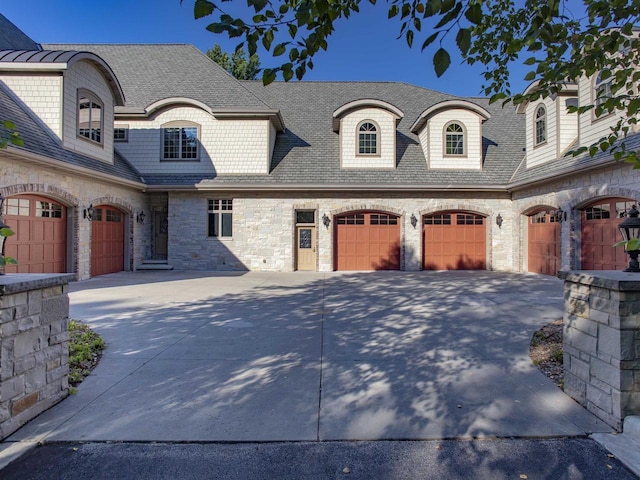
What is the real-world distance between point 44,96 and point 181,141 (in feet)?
15.9

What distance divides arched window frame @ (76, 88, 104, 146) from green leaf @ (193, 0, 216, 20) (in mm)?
11601

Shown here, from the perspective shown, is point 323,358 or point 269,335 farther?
point 269,335

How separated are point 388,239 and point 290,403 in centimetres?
1173

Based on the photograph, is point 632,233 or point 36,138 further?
point 36,138

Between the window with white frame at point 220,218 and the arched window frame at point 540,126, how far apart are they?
39.1 feet

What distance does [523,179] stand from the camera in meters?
12.9

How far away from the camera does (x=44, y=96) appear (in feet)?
34.3

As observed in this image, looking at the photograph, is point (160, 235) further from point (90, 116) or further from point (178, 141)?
point (90, 116)

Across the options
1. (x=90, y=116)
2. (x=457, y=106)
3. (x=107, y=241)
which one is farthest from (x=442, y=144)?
(x=107, y=241)

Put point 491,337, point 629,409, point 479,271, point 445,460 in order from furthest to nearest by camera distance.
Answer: point 479,271, point 491,337, point 629,409, point 445,460

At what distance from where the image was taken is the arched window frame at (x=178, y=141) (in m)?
14.6

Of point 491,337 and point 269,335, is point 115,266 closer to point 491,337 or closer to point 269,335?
point 269,335

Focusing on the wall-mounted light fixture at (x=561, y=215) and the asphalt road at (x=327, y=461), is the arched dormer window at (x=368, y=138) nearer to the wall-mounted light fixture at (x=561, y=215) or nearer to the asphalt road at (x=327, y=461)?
the wall-mounted light fixture at (x=561, y=215)

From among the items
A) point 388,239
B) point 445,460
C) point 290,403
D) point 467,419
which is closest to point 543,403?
point 467,419
